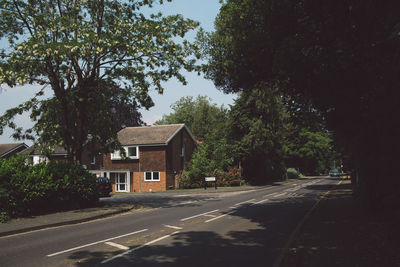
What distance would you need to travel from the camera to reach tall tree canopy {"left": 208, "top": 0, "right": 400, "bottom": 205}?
7543 mm

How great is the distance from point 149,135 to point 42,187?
26905mm

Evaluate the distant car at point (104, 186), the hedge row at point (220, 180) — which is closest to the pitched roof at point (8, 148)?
the distant car at point (104, 186)

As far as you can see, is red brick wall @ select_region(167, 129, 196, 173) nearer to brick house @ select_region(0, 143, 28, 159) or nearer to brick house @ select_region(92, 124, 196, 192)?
brick house @ select_region(92, 124, 196, 192)

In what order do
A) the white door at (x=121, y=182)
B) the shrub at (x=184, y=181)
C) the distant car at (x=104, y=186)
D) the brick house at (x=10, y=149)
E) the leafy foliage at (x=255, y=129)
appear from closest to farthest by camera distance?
the distant car at (x=104, y=186)
the leafy foliage at (x=255, y=129)
the shrub at (x=184, y=181)
the white door at (x=121, y=182)
the brick house at (x=10, y=149)

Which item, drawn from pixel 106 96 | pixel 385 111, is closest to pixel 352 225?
pixel 385 111

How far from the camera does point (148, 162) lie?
1551 inches

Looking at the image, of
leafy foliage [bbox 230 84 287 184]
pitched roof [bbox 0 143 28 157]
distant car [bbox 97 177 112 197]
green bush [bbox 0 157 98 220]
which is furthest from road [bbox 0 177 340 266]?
pitched roof [bbox 0 143 28 157]

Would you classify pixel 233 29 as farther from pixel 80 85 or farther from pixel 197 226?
pixel 80 85

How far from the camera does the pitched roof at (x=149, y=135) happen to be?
1549 inches

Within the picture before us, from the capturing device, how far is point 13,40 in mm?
16672

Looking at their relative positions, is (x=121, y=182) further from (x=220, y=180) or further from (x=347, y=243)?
(x=347, y=243)

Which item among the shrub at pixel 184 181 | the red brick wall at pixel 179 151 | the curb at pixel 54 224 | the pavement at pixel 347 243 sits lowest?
the pavement at pixel 347 243

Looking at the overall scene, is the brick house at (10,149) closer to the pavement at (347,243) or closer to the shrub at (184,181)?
the shrub at (184,181)

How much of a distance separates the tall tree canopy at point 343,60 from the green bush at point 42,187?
9778 mm
